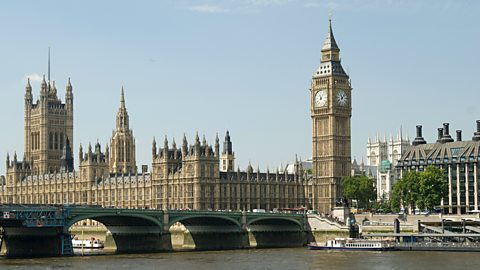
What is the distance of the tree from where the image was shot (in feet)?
462

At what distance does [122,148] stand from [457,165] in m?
62.2

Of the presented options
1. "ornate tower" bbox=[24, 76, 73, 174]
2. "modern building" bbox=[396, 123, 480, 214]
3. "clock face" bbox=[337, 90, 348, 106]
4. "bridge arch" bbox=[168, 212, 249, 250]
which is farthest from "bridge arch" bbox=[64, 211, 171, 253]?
"ornate tower" bbox=[24, 76, 73, 174]

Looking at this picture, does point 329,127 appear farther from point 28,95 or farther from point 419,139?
point 28,95

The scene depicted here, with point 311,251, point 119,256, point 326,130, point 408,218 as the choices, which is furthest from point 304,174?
point 119,256

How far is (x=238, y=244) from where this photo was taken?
375 feet

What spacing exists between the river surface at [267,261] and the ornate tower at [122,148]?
76882 millimetres

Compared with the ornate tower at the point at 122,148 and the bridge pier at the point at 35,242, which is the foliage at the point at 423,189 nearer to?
the bridge pier at the point at 35,242

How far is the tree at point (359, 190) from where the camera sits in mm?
140750

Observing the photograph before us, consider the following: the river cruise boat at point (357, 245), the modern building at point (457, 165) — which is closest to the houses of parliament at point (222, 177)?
the modern building at point (457, 165)

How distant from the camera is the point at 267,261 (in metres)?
87.6

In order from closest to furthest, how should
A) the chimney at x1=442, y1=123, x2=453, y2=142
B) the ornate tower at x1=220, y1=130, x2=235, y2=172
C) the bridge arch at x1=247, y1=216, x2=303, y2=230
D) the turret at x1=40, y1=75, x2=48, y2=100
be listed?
the bridge arch at x1=247, y1=216, x2=303, y2=230, the chimney at x1=442, y1=123, x2=453, y2=142, the ornate tower at x1=220, y1=130, x2=235, y2=172, the turret at x1=40, y1=75, x2=48, y2=100

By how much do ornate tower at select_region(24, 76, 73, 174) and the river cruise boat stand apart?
92.1 m

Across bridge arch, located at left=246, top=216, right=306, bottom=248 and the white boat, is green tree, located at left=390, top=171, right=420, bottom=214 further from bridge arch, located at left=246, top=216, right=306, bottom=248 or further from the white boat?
the white boat

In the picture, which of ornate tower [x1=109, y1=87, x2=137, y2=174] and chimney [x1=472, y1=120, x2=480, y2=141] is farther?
ornate tower [x1=109, y1=87, x2=137, y2=174]
